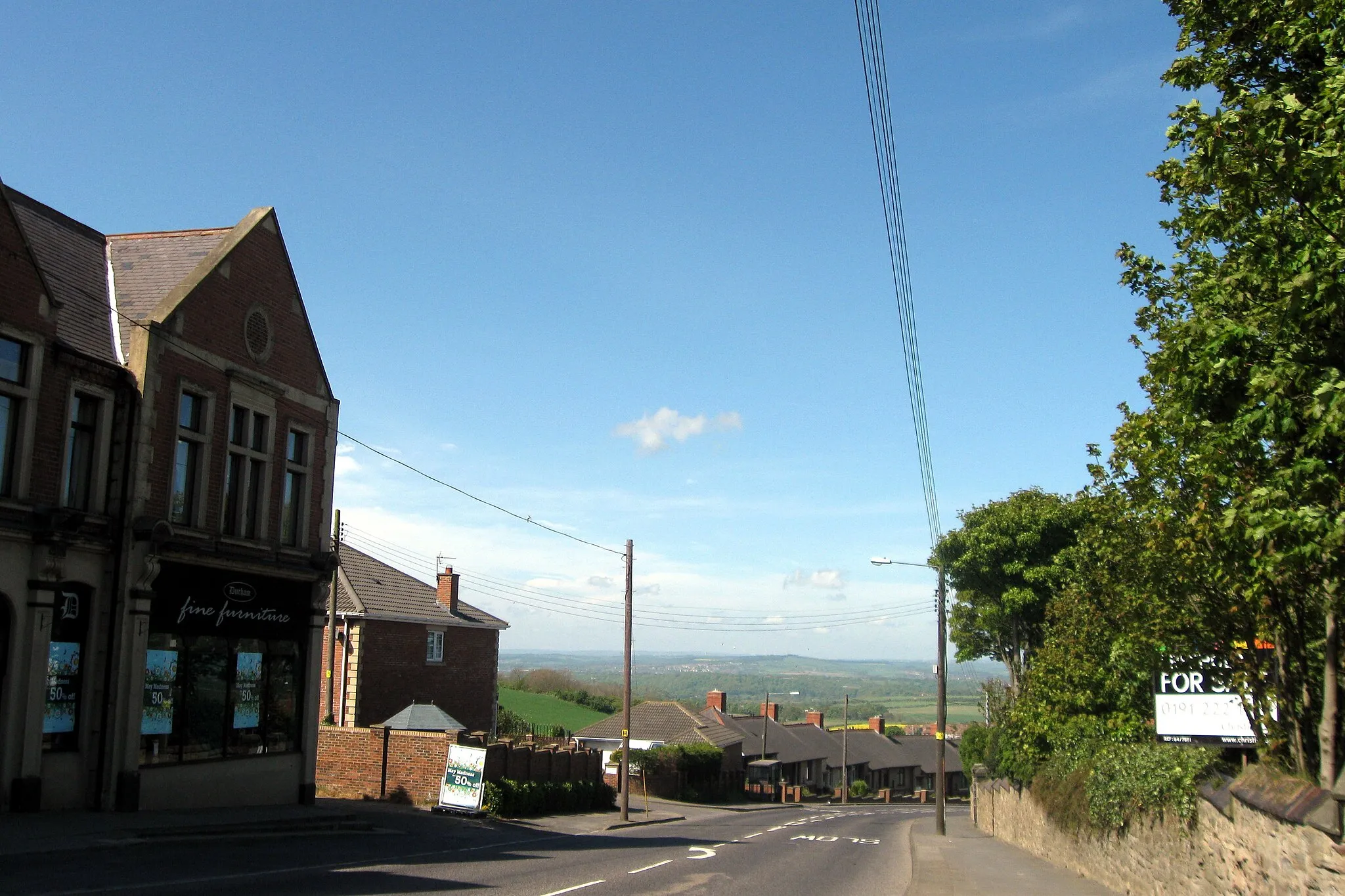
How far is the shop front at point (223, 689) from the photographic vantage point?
20.5 metres

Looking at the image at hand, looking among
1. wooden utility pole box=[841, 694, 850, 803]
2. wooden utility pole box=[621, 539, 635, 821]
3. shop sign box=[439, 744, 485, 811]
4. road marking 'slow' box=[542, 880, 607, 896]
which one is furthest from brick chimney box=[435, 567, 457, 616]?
wooden utility pole box=[841, 694, 850, 803]

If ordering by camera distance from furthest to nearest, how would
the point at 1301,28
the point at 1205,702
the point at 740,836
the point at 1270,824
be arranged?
the point at 740,836, the point at 1205,702, the point at 1270,824, the point at 1301,28

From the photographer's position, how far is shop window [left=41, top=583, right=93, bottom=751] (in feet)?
60.6

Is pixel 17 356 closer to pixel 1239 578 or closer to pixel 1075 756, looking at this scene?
pixel 1239 578

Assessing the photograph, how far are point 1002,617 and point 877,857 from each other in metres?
18.6

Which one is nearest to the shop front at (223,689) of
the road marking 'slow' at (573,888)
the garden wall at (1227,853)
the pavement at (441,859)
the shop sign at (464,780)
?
the pavement at (441,859)

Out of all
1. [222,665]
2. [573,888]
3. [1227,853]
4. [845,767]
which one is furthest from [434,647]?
[845,767]

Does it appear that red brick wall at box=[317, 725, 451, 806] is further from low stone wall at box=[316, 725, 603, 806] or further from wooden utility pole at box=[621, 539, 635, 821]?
wooden utility pole at box=[621, 539, 635, 821]

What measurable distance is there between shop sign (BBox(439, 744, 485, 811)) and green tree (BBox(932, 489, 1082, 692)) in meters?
20.4

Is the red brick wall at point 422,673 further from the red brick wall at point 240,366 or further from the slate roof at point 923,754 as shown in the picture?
the slate roof at point 923,754

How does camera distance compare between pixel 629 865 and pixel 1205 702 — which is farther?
pixel 629 865

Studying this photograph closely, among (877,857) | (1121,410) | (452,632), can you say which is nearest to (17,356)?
(1121,410)

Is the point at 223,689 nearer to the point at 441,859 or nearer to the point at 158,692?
the point at 158,692

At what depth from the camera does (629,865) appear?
728 inches
